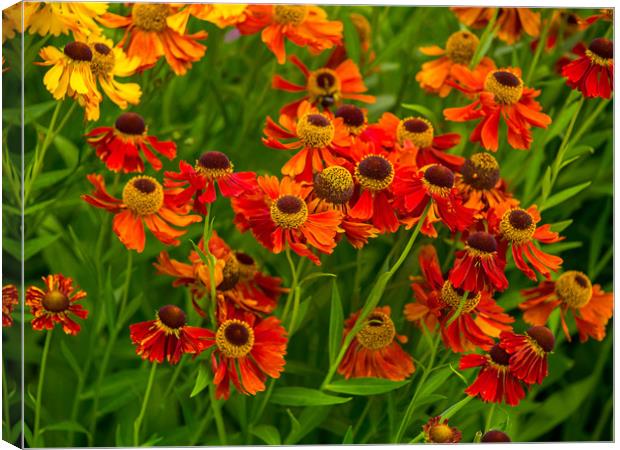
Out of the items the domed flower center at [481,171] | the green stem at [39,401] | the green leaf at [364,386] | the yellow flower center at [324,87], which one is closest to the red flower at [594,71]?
the domed flower center at [481,171]

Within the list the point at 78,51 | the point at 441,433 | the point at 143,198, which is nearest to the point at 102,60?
the point at 78,51

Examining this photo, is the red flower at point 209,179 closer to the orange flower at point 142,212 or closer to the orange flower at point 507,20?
the orange flower at point 142,212

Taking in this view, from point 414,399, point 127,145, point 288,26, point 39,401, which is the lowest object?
point 39,401

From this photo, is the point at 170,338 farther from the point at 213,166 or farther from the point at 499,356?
the point at 499,356

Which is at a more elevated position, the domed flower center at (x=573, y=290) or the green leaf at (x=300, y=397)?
the domed flower center at (x=573, y=290)

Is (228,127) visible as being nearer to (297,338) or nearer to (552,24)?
(297,338)

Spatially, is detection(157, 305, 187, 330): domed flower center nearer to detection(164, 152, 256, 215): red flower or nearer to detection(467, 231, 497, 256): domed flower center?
detection(164, 152, 256, 215): red flower
